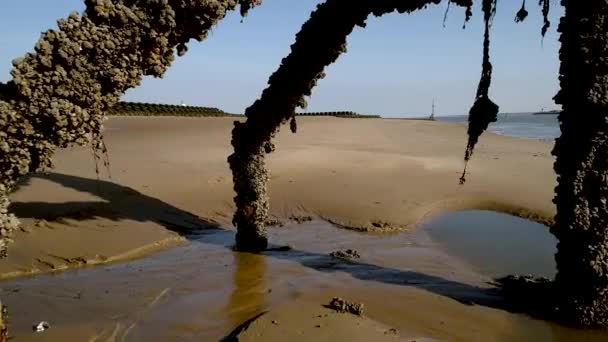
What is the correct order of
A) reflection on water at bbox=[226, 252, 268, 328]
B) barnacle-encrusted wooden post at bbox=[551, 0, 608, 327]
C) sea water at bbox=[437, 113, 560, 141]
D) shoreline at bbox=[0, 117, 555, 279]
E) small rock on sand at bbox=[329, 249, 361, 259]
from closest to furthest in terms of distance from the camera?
barnacle-encrusted wooden post at bbox=[551, 0, 608, 327], reflection on water at bbox=[226, 252, 268, 328], small rock on sand at bbox=[329, 249, 361, 259], shoreline at bbox=[0, 117, 555, 279], sea water at bbox=[437, 113, 560, 141]

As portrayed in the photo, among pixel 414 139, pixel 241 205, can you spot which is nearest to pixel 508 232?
pixel 241 205

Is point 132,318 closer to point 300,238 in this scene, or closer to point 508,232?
point 300,238

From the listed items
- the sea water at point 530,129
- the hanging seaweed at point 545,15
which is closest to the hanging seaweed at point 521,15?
the hanging seaweed at point 545,15

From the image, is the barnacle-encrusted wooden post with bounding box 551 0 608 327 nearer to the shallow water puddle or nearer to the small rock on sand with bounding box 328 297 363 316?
the shallow water puddle

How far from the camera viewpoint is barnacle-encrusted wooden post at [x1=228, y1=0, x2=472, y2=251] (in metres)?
5.10

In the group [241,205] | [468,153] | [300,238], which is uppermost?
[468,153]

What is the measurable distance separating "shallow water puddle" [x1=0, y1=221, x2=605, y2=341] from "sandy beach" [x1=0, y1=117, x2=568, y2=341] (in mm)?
38

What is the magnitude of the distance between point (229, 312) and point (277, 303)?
432 millimetres

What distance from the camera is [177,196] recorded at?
9062 millimetres

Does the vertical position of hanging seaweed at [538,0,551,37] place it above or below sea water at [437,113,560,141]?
above

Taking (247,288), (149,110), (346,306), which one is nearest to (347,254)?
(247,288)

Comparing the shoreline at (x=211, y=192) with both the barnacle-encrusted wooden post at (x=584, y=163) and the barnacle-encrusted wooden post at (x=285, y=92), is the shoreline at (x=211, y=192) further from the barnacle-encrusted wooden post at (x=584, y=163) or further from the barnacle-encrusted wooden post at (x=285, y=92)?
the barnacle-encrusted wooden post at (x=584, y=163)

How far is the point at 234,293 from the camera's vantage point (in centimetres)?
463

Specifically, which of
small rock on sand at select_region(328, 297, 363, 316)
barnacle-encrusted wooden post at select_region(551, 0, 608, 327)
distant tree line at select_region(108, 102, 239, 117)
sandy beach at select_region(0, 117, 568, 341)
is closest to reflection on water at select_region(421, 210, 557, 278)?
sandy beach at select_region(0, 117, 568, 341)
